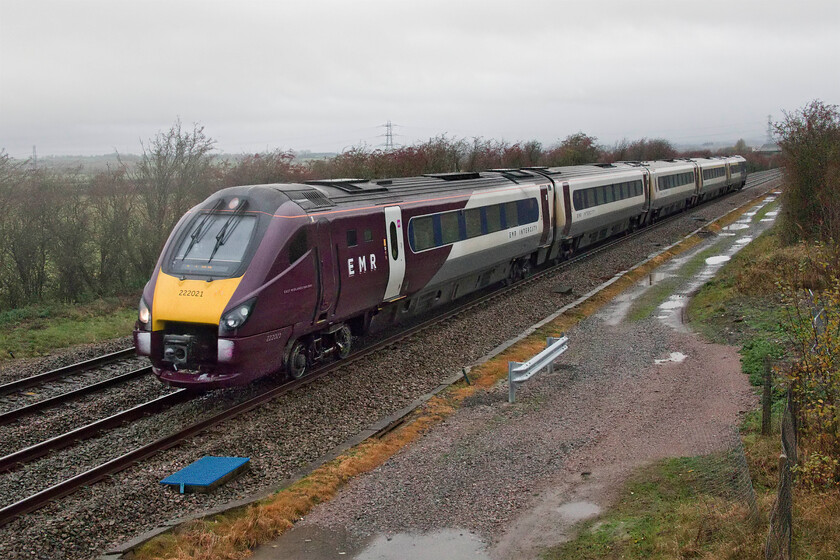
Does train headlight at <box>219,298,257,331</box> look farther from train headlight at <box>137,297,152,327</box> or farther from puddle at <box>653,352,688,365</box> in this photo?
puddle at <box>653,352,688,365</box>

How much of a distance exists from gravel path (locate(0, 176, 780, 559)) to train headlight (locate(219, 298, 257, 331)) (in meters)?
1.36

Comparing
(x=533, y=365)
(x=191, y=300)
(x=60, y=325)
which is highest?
(x=191, y=300)

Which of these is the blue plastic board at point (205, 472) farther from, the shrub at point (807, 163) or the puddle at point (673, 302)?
the shrub at point (807, 163)

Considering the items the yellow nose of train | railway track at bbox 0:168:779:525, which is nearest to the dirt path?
railway track at bbox 0:168:779:525

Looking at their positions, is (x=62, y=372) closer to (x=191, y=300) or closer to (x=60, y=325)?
(x=191, y=300)

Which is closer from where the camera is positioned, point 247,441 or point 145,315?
point 247,441

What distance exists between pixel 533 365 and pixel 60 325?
1189cm

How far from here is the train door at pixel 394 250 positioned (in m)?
14.1

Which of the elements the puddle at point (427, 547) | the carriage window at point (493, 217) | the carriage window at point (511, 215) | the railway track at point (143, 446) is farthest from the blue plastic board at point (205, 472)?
the carriage window at point (511, 215)

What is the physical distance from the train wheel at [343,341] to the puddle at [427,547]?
622cm

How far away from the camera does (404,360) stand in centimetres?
1363

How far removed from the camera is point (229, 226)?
38.0ft

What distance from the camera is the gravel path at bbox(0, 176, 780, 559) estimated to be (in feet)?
24.2

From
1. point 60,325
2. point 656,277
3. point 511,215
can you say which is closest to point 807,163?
point 656,277
